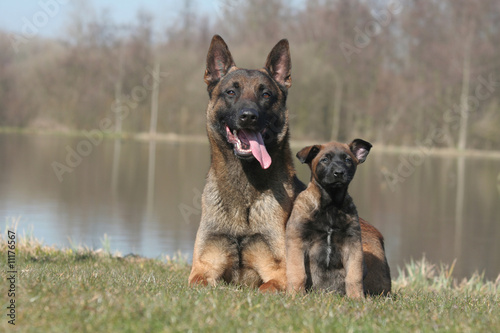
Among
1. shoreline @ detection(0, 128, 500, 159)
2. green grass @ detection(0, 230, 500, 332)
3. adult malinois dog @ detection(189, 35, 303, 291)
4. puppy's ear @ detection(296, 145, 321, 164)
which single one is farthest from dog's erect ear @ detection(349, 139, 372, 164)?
shoreline @ detection(0, 128, 500, 159)

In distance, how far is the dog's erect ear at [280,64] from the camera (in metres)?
6.65

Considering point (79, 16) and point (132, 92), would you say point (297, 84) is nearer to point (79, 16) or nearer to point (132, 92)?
point (132, 92)

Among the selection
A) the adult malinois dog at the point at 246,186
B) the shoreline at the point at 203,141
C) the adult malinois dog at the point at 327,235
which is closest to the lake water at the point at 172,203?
the adult malinois dog at the point at 246,186

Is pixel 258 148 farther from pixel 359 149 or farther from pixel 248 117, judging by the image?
pixel 359 149

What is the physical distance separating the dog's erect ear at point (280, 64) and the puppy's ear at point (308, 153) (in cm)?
83

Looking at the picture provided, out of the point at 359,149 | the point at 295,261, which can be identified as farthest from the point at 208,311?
the point at 359,149

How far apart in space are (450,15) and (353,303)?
42168 millimetres

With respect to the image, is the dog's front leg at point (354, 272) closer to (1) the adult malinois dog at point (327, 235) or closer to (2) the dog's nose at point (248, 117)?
(1) the adult malinois dog at point (327, 235)

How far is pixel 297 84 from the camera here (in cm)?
4934

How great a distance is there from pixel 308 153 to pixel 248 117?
67 centimetres

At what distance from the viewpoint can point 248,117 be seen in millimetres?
5953

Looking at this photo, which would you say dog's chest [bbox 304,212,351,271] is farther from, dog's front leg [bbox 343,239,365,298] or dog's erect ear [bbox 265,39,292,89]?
dog's erect ear [bbox 265,39,292,89]

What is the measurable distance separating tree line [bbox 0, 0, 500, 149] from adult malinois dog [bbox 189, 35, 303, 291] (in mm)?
37024

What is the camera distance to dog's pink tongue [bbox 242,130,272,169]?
609cm
